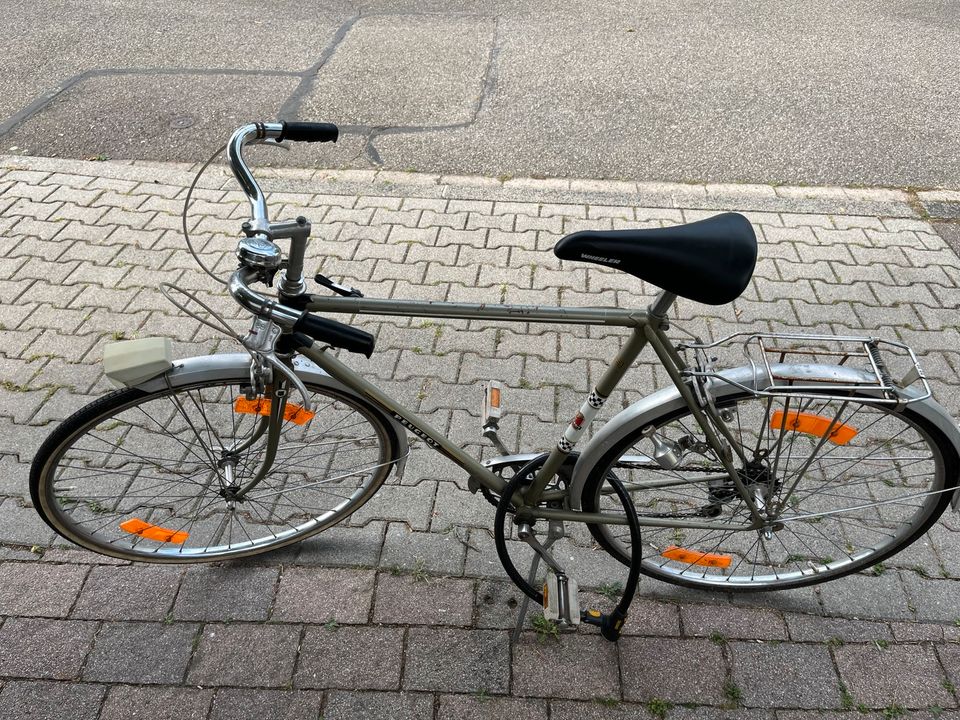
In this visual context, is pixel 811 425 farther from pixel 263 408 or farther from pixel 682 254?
pixel 263 408

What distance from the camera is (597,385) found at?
199 cm

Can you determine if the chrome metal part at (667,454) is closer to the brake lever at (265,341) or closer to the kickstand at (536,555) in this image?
the kickstand at (536,555)

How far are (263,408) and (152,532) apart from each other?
711 mm

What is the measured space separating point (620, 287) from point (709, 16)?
17.0ft

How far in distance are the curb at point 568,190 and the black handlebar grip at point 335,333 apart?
10.2 ft

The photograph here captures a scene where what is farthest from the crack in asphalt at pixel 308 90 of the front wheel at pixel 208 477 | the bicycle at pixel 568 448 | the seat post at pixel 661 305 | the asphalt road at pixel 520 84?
the seat post at pixel 661 305

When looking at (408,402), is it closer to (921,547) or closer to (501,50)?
(921,547)

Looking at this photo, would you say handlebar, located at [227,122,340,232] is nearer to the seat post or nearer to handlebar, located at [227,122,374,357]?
handlebar, located at [227,122,374,357]

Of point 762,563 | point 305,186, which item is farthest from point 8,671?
point 305,186

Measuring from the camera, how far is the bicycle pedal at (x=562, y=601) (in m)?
2.23

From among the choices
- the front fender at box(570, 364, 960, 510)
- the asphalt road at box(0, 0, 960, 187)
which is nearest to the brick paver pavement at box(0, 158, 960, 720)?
the front fender at box(570, 364, 960, 510)

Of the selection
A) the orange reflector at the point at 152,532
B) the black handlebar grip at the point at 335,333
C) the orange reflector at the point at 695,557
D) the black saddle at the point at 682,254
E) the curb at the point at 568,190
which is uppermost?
the black saddle at the point at 682,254

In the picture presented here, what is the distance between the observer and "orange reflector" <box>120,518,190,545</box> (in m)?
2.45

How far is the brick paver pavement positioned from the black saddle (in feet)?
4.00
